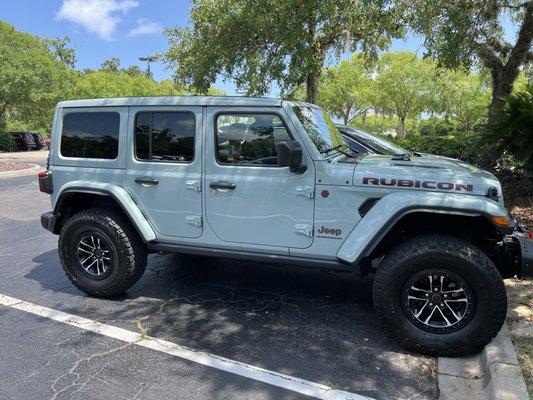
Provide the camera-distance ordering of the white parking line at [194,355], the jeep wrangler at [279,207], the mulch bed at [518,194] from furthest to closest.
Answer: the mulch bed at [518,194] < the jeep wrangler at [279,207] < the white parking line at [194,355]

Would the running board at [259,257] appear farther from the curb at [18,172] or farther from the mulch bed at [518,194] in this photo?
the curb at [18,172]

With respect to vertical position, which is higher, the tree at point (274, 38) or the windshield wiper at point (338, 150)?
the tree at point (274, 38)

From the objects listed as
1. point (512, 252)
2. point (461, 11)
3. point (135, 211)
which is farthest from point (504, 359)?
point (461, 11)

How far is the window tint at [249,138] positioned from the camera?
3.96 meters

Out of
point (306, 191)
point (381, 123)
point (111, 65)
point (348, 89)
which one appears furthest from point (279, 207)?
point (111, 65)

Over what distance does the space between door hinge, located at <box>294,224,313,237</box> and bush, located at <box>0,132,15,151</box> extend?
112 ft

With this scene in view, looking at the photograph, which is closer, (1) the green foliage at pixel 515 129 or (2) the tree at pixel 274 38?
(1) the green foliage at pixel 515 129

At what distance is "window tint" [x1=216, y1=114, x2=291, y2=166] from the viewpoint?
13.0ft

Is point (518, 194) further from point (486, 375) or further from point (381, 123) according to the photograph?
point (381, 123)

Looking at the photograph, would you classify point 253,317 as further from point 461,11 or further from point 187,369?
point 461,11

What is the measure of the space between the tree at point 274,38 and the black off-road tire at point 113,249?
6.31 meters

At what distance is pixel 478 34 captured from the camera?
10.5 metres

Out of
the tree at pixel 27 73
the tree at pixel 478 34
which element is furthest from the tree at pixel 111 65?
the tree at pixel 478 34

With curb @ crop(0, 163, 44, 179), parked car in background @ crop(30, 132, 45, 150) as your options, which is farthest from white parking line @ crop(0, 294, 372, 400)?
parked car in background @ crop(30, 132, 45, 150)
